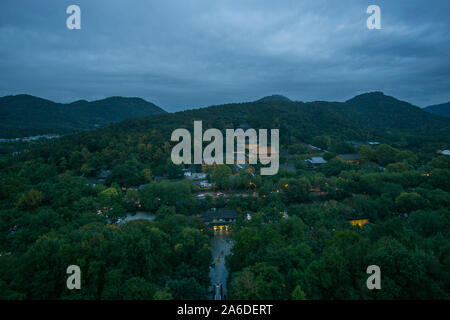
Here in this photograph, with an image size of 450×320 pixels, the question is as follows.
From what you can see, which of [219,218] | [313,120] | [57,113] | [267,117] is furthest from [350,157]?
[57,113]

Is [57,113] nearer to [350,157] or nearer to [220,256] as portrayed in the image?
[350,157]

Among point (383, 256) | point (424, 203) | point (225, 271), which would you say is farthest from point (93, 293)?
point (424, 203)

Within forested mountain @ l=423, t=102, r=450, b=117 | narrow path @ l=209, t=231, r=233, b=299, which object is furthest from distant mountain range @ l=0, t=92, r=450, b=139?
forested mountain @ l=423, t=102, r=450, b=117

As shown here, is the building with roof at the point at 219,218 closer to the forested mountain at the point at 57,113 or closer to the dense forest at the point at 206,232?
the dense forest at the point at 206,232

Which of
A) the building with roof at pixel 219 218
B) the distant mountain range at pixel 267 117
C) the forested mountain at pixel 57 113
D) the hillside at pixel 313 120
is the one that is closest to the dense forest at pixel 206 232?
the building with roof at pixel 219 218

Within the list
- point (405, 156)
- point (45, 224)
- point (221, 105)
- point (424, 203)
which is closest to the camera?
point (45, 224)
